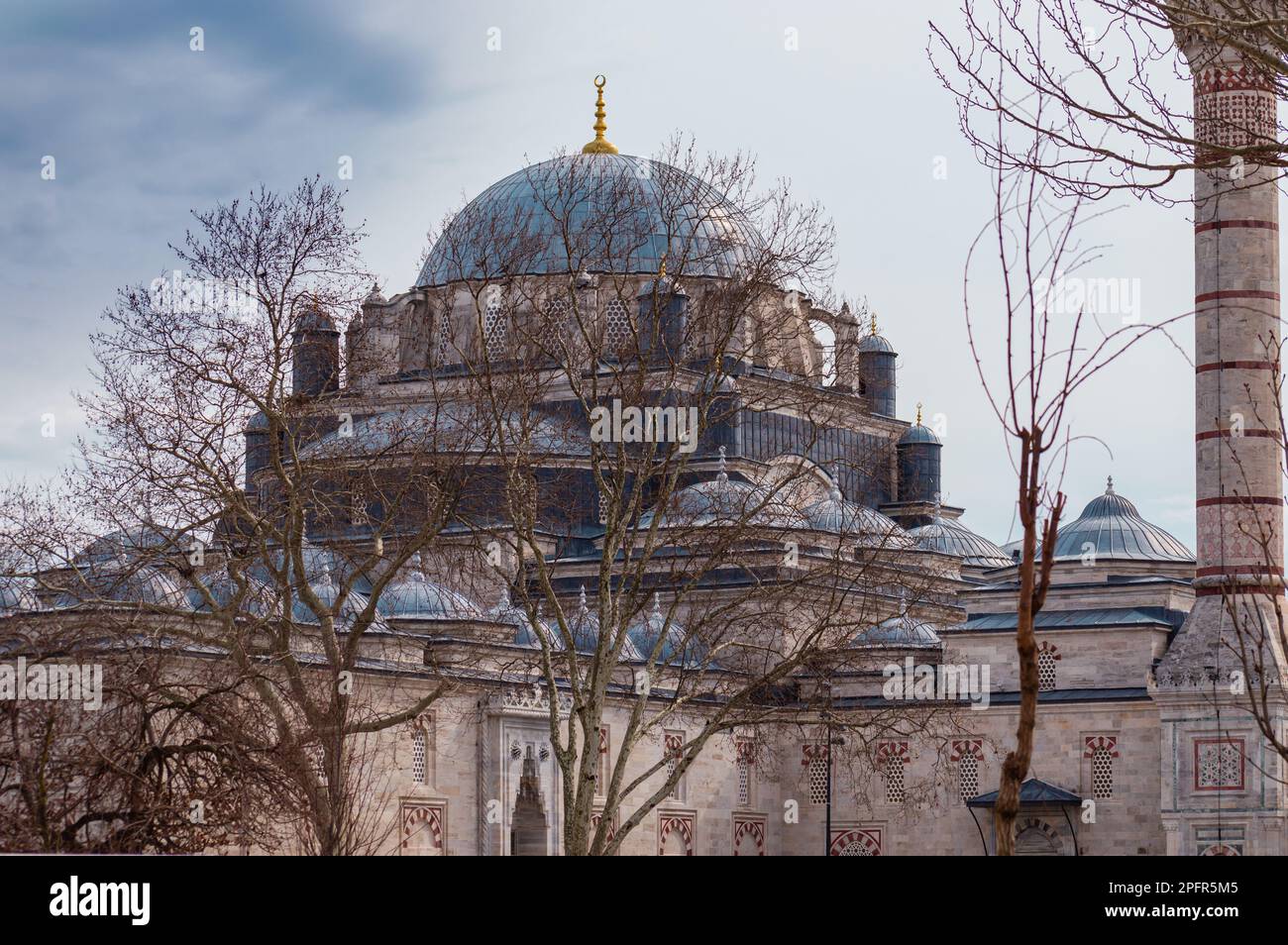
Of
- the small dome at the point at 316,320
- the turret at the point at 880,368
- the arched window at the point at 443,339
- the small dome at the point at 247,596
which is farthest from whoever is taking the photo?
the turret at the point at 880,368

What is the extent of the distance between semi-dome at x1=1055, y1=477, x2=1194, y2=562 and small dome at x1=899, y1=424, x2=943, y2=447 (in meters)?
8.90

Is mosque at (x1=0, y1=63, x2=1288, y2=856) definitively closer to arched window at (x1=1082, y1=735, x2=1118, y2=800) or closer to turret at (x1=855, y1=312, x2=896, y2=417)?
arched window at (x1=1082, y1=735, x2=1118, y2=800)

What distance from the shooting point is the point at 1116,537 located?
43.7m

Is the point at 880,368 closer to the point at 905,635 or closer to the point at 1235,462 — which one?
the point at 905,635

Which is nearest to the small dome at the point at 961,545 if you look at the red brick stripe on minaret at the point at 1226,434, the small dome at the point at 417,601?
the small dome at the point at 417,601

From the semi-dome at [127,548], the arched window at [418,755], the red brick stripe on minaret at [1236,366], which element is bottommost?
the arched window at [418,755]

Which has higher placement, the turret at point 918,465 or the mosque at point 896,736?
the turret at point 918,465

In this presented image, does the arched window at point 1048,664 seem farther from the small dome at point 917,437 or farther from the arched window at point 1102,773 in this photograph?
the small dome at point 917,437

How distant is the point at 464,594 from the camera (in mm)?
41500

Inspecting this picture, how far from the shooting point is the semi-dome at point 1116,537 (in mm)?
43250

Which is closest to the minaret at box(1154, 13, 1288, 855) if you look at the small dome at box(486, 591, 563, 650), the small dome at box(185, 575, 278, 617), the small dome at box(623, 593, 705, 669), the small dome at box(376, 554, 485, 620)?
the small dome at box(623, 593, 705, 669)

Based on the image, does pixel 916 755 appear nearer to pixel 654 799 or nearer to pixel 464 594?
pixel 464 594

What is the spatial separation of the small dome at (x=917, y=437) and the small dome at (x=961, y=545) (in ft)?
8.86

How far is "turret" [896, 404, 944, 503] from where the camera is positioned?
Answer: 53469mm
